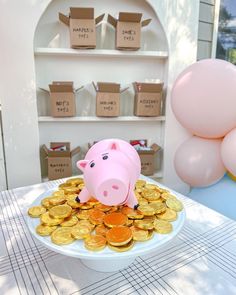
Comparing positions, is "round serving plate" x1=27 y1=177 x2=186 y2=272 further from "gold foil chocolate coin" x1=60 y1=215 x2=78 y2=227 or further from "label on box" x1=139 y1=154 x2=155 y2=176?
"label on box" x1=139 y1=154 x2=155 y2=176

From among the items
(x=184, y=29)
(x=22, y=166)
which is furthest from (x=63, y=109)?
(x=184, y=29)

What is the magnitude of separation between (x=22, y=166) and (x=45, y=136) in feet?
1.04

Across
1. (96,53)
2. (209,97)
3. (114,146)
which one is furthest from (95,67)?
(114,146)

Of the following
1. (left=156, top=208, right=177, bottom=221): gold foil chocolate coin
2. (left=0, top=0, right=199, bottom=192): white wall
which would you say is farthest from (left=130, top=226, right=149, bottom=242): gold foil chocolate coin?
(left=0, top=0, right=199, bottom=192): white wall

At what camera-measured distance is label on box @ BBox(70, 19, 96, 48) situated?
1.82m

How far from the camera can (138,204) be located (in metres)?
0.89

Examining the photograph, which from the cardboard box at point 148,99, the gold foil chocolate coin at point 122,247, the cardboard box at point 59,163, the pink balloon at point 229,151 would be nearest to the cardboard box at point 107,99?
the cardboard box at point 148,99

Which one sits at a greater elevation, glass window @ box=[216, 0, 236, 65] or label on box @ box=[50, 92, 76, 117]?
glass window @ box=[216, 0, 236, 65]

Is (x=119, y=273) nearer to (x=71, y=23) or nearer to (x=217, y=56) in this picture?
(x=71, y=23)

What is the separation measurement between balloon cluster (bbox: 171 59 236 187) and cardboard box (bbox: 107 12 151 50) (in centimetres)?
48

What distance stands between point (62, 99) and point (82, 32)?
50 centimetres

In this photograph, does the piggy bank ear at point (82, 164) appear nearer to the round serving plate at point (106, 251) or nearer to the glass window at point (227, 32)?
the round serving plate at point (106, 251)

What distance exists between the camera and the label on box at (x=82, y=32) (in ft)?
5.98

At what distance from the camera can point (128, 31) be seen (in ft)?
6.20
